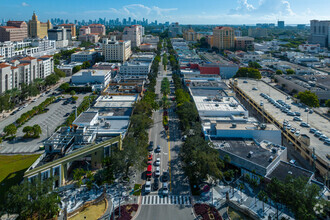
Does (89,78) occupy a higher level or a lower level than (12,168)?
higher

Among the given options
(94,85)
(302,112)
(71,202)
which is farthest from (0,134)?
(302,112)

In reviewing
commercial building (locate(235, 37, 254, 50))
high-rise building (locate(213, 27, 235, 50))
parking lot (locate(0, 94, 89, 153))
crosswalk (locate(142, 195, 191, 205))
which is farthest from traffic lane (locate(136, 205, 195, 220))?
commercial building (locate(235, 37, 254, 50))

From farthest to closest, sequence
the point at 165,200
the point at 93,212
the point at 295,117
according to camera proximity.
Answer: the point at 295,117, the point at 165,200, the point at 93,212

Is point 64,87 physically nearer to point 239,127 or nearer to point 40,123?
point 40,123

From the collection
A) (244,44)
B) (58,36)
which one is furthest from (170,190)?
(58,36)

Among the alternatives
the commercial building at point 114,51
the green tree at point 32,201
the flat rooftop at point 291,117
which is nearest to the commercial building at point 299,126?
the flat rooftop at point 291,117

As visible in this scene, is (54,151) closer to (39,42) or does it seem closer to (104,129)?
(104,129)

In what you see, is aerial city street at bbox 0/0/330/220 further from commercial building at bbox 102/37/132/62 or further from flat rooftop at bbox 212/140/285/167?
commercial building at bbox 102/37/132/62
